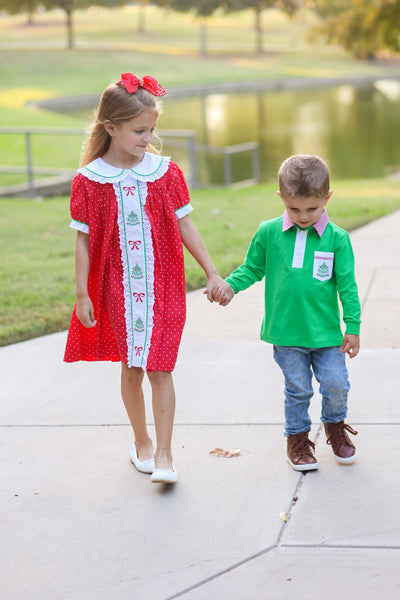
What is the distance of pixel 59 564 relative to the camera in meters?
2.91

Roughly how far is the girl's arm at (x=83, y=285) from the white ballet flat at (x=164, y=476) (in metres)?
0.64

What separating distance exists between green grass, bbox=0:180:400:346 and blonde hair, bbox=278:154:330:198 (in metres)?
2.76

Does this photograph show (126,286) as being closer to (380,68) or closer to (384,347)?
(384,347)

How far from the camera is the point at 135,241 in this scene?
11.0ft

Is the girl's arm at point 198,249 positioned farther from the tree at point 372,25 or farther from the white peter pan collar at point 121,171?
→ the tree at point 372,25

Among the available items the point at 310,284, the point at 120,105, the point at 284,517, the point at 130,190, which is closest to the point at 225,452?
the point at 284,517

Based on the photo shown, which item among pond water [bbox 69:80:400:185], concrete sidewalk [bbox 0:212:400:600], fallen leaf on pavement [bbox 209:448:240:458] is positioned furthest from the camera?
pond water [bbox 69:80:400:185]

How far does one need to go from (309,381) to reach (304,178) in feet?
2.78

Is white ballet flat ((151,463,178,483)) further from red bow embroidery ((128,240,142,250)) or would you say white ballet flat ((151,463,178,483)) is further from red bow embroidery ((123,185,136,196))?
red bow embroidery ((123,185,136,196))

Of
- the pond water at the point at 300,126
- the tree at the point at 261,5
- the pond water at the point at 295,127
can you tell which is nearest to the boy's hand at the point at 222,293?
the pond water at the point at 295,127

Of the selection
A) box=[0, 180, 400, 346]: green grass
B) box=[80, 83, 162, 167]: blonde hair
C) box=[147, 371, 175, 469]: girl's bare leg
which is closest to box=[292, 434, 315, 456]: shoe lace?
box=[147, 371, 175, 469]: girl's bare leg

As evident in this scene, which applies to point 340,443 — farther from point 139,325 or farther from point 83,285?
point 83,285

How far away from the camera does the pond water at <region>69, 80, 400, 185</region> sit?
63.1 ft

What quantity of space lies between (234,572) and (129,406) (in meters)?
0.99
